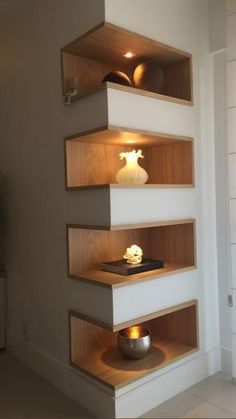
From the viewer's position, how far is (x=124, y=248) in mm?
2256

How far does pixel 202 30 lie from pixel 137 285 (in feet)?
5.31

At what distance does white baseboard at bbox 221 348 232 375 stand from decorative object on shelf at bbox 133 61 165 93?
167 cm

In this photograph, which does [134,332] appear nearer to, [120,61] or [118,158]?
[118,158]

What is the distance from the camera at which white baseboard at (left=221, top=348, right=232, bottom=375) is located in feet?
7.06

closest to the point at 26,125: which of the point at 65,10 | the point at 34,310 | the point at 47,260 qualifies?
the point at 65,10

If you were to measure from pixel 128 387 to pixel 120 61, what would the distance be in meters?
1.85

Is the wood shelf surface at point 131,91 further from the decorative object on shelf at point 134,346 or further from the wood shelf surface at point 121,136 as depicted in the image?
the decorative object on shelf at point 134,346

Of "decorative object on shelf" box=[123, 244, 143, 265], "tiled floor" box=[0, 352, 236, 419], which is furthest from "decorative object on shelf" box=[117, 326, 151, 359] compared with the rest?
"decorative object on shelf" box=[123, 244, 143, 265]

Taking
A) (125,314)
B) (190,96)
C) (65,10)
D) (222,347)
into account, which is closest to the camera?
(125,314)

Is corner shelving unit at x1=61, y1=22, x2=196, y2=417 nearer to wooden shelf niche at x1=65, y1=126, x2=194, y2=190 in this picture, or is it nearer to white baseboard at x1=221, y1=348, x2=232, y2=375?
wooden shelf niche at x1=65, y1=126, x2=194, y2=190

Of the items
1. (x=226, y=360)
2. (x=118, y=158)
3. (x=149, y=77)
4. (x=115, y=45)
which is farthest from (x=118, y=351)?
(x=115, y=45)

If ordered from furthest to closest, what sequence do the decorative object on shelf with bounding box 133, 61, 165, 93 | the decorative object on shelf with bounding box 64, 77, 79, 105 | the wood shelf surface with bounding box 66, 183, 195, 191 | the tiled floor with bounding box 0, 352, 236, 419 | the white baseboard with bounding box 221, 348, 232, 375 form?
1. the white baseboard with bounding box 221, 348, 232, 375
2. the decorative object on shelf with bounding box 133, 61, 165, 93
3. the decorative object on shelf with bounding box 64, 77, 79, 105
4. the tiled floor with bounding box 0, 352, 236, 419
5. the wood shelf surface with bounding box 66, 183, 195, 191

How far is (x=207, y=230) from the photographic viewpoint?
2.17 meters

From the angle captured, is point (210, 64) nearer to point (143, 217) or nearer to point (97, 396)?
point (143, 217)
